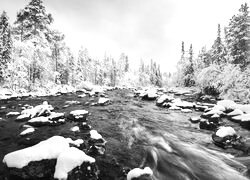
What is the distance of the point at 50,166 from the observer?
4.45 m

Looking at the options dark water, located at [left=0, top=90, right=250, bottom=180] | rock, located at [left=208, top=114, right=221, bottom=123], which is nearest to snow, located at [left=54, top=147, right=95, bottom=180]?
dark water, located at [left=0, top=90, right=250, bottom=180]

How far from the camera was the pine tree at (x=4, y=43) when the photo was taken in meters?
24.2

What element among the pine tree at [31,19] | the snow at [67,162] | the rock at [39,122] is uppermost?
the pine tree at [31,19]

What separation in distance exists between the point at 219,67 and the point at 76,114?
18.9m

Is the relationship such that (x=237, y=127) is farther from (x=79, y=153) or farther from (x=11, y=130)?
(x=11, y=130)

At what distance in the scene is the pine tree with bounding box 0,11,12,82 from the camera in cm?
2416

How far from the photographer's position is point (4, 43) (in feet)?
83.3

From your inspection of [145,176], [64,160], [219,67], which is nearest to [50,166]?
[64,160]

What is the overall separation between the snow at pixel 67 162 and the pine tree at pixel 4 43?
83.4 feet

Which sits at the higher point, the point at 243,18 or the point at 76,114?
the point at 243,18

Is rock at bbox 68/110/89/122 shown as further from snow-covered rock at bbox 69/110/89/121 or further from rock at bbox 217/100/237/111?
rock at bbox 217/100/237/111

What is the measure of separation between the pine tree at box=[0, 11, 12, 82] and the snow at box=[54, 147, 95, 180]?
2543cm

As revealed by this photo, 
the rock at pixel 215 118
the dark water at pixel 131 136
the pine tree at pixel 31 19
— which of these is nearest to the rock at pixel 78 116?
the dark water at pixel 131 136

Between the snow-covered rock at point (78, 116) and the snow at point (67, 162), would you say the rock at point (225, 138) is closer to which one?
the snow at point (67, 162)
